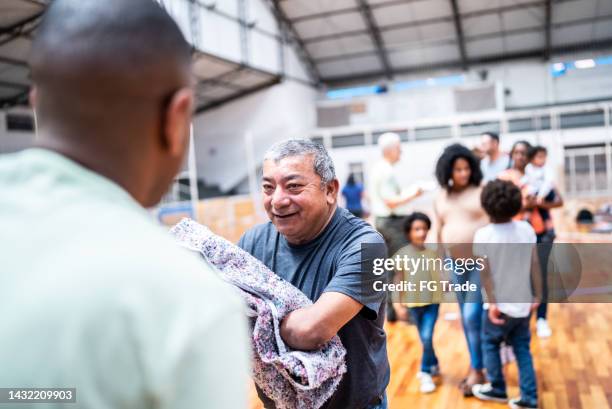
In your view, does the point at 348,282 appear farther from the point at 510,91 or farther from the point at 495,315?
the point at 510,91

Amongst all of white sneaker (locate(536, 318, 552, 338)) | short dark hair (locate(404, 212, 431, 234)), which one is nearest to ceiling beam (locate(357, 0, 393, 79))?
white sneaker (locate(536, 318, 552, 338))

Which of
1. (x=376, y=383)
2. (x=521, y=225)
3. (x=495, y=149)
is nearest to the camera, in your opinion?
(x=376, y=383)

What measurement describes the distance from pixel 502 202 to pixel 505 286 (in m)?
0.49

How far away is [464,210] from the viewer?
302cm

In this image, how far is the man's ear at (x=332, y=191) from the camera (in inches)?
55.9

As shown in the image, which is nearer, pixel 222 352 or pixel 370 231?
pixel 222 352

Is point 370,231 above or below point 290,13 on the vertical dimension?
below

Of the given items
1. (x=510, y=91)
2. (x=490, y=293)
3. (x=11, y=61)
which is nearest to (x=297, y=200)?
(x=490, y=293)

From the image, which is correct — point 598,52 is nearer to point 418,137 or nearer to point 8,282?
point 418,137

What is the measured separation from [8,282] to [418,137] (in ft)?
53.9

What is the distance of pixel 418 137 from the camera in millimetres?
16250

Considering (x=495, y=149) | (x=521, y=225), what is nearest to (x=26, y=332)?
(x=521, y=225)

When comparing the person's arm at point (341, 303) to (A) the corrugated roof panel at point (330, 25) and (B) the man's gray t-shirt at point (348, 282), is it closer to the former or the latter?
(B) the man's gray t-shirt at point (348, 282)

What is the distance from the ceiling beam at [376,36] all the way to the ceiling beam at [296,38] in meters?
2.33
